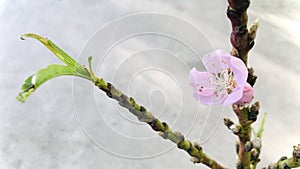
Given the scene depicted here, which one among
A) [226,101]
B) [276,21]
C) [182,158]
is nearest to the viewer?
[226,101]

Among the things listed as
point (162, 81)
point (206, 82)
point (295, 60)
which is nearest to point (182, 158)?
point (162, 81)

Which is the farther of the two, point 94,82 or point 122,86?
point 122,86

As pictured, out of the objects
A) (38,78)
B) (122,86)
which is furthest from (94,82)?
(122,86)

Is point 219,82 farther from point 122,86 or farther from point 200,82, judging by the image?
point 122,86

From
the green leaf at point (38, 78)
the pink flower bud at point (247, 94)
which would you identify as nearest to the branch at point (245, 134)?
the pink flower bud at point (247, 94)

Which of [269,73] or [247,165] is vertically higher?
[269,73]

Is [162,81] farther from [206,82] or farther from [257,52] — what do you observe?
[206,82]
